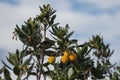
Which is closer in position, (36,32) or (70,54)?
(70,54)

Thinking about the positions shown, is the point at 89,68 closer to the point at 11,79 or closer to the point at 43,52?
the point at 43,52

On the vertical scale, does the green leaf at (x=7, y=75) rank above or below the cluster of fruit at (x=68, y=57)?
below

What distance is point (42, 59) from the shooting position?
9.38 m

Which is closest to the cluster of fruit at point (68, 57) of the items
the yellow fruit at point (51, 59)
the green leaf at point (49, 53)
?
the yellow fruit at point (51, 59)

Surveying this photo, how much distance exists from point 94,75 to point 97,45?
3.77 m

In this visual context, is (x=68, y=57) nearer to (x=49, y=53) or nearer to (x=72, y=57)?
(x=72, y=57)

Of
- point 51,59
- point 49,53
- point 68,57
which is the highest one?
point 49,53

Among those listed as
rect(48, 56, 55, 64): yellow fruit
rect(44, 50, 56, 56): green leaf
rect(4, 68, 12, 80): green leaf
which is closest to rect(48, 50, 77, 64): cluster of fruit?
rect(48, 56, 55, 64): yellow fruit

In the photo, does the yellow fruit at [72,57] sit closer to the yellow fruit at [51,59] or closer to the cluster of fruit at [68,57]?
the cluster of fruit at [68,57]

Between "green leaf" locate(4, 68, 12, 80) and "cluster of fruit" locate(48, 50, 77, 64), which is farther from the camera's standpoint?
"cluster of fruit" locate(48, 50, 77, 64)

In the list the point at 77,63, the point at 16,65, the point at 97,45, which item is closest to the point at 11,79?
the point at 16,65

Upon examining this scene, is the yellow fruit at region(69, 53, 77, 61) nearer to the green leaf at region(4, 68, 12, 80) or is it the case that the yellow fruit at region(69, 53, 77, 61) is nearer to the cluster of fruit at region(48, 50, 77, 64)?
the cluster of fruit at region(48, 50, 77, 64)

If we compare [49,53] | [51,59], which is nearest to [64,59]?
[51,59]

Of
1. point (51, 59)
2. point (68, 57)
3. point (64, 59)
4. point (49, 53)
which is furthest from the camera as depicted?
point (49, 53)
